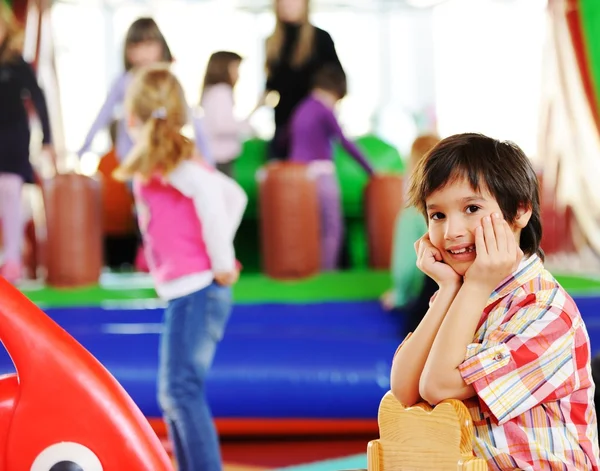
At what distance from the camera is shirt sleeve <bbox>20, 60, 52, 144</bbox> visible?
339 centimetres

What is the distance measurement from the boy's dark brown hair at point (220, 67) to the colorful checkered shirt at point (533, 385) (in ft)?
9.15

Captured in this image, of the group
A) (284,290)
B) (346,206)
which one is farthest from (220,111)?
(284,290)

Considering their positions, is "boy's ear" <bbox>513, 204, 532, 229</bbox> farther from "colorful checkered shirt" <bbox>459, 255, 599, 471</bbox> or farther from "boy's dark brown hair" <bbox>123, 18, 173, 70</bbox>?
"boy's dark brown hair" <bbox>123, 18, 173, 70</bbox>

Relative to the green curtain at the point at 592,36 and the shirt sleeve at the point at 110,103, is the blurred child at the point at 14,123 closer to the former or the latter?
the shirt sleeve at the point at 110,103

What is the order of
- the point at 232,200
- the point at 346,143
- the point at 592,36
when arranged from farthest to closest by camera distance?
the point at 592,36
the point at 346,143
the point at 232,200

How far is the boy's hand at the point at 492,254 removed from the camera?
0.82 m

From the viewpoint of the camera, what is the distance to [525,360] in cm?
83

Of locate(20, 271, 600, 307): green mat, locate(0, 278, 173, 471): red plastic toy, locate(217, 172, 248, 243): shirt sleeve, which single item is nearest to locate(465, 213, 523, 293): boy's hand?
A: locate(0, 278, 173, 471): red plastic toy

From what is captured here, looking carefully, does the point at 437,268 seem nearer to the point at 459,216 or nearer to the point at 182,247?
the point at 459,216

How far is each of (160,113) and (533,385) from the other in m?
1.16

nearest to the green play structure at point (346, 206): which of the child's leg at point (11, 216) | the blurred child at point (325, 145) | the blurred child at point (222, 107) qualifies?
the blurred child at point (222, 107)

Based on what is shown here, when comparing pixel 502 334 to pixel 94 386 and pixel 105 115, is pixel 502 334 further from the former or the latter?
pixel 105 115

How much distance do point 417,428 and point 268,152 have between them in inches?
Result: 130

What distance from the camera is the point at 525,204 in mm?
868
